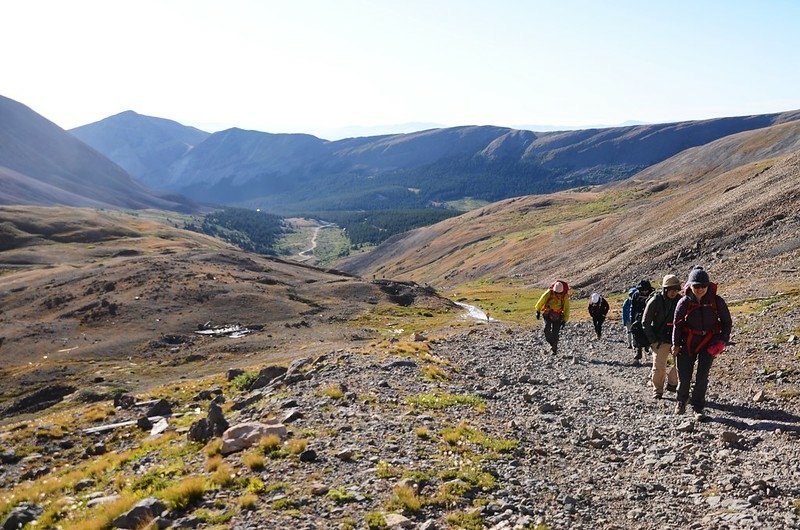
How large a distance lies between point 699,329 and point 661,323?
2.84m

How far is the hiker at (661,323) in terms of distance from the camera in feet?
55.0

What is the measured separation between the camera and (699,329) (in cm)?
1406

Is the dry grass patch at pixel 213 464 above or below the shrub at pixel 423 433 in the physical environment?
below

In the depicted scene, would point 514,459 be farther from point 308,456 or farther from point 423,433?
point 308,456

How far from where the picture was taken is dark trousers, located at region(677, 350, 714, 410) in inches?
558

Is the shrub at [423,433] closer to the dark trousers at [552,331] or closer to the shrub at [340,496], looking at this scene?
the shrub at [340,496]

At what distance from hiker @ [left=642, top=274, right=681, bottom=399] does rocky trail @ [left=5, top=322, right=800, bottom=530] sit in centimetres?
82

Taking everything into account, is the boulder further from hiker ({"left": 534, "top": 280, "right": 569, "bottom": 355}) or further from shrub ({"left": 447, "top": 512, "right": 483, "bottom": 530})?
hiker ({"left": 534, "top": 280, "right": 569, "bottom": 355})

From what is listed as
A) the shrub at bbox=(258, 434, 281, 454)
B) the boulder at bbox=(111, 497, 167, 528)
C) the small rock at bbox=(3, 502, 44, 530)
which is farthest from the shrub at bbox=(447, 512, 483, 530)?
the small rock at bbox=(3, 502, 44, 530)

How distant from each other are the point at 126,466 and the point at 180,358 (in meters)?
37.8

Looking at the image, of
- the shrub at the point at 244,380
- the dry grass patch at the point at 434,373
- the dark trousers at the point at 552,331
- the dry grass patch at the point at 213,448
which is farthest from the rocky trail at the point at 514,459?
the shrub at the point at 244,380

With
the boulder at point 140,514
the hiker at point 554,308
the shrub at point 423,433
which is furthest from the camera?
the hiker at point 554,308

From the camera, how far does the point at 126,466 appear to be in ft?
54.9

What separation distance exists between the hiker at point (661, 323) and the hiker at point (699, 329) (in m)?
2.09
